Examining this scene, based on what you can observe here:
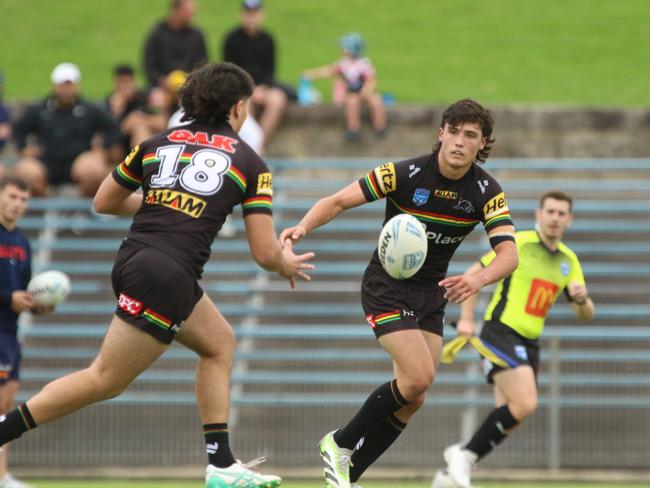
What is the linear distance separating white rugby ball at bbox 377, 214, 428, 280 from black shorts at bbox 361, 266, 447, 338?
26cm

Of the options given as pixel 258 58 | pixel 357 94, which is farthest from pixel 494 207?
pixel 258 58

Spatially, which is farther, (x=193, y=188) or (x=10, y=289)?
(x=10, y=289)

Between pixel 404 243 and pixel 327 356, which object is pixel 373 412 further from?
pixel 327 356

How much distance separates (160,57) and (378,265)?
750 centimetres

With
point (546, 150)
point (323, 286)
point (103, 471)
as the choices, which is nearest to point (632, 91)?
point (546, 150)

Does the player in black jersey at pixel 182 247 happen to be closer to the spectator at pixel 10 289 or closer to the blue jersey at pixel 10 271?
the spectator at pixel 10 289

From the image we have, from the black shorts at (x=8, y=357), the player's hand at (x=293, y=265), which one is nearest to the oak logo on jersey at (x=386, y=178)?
the player's hand at (x=293, y=265)

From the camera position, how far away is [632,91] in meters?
17.3

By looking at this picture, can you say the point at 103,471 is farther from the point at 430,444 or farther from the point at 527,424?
the point at 527,424

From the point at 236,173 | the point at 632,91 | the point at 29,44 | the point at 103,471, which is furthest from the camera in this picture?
the point at 29,44

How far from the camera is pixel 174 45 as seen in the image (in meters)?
13.9

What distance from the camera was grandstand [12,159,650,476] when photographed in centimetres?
1149

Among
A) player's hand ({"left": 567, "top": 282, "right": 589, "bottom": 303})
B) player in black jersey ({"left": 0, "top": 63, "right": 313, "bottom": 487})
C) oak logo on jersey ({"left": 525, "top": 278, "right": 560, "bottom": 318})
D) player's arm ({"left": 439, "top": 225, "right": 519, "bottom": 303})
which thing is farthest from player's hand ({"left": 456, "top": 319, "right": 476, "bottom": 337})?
player in black jersey ({"left": 0, "top": 63, "right": 313, "bottom": 487})

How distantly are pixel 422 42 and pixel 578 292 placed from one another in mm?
11503
